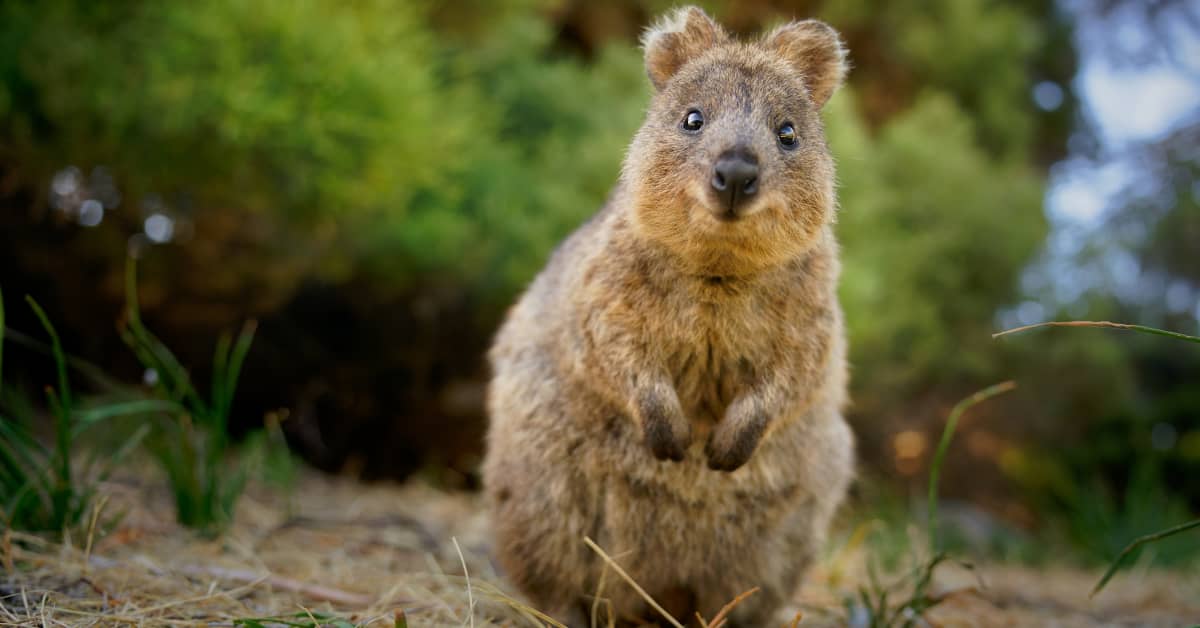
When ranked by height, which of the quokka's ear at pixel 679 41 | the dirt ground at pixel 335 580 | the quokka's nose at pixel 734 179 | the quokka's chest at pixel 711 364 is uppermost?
the quokka's ear at pixel 679 41

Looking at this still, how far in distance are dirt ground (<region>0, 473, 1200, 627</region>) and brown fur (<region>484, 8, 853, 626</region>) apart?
27 centimetres

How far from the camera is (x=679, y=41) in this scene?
279 cm

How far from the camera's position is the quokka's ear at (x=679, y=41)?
9.11 ft

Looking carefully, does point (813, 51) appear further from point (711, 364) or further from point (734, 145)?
point (711, 364)

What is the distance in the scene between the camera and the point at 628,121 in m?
6.53

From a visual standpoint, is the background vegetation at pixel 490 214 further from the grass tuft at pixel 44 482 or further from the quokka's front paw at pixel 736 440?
the quokka's front paw at pixel 736 440

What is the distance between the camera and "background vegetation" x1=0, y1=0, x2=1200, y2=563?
437 cm

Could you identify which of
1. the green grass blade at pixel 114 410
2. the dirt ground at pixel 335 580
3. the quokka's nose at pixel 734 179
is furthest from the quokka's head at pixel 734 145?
the green grass blade at pixel 114 410

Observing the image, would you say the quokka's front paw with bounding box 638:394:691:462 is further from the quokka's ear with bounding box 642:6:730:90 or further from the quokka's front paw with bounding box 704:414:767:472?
the quokka's ear with bounding box 642:6:730:90

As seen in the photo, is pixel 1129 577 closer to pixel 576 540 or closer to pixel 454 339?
pixel 576 540

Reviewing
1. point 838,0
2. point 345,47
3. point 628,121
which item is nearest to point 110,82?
point 345,47

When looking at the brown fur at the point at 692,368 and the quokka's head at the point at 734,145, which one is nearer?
the quokka's head at the point at 734,145

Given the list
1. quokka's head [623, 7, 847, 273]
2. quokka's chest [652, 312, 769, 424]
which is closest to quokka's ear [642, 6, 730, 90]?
quokka's head [623, 7, 847, 273]

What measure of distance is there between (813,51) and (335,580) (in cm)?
250
